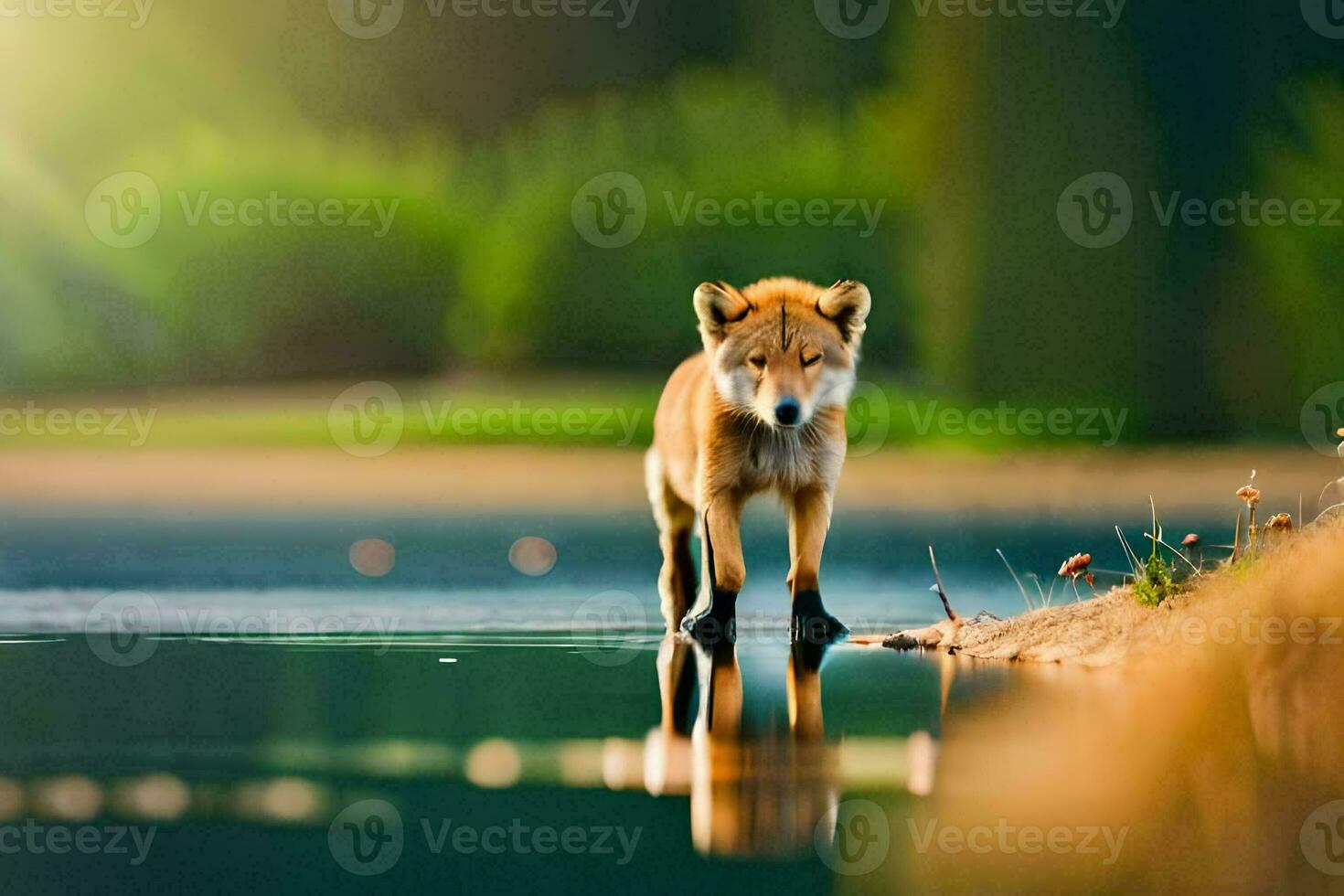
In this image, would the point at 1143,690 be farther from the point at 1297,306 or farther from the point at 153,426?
the point at 153,426

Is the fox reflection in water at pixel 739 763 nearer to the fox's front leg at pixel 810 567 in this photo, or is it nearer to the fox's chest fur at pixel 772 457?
the fox's front leg at pixel 810 567

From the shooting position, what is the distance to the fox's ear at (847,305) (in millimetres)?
4152

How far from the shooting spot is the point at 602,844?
2.54 metres

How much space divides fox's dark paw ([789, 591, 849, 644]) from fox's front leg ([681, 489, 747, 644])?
→ 0.53 feet

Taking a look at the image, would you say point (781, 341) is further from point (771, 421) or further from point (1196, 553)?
point (1196, 553)

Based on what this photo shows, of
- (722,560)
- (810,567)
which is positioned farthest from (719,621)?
(810,567)

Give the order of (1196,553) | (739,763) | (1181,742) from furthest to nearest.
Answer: (1196,553)
(1181,742)
(739,763)

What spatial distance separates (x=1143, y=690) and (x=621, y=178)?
10.4 ft

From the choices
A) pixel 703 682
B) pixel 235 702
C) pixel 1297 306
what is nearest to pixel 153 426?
pixel 235 702

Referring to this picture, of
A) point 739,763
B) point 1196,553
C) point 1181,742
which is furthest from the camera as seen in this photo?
point 1196,553

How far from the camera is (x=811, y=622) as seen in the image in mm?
4277

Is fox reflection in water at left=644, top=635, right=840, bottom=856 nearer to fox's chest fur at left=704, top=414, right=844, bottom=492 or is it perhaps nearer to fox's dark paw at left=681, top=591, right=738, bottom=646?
fox's dark paw at left=681, top=591, right=738, bottom=646

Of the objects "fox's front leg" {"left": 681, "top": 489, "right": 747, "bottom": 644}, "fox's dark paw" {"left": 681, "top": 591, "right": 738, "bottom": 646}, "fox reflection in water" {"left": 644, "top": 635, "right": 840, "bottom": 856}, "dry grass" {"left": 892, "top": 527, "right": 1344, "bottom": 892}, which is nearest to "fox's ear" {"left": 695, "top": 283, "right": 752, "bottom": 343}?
"fox's front leg" {"left": 681, "top": 489, "right": 747, "bottom": 644}

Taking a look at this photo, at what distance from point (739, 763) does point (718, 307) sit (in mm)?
1580
